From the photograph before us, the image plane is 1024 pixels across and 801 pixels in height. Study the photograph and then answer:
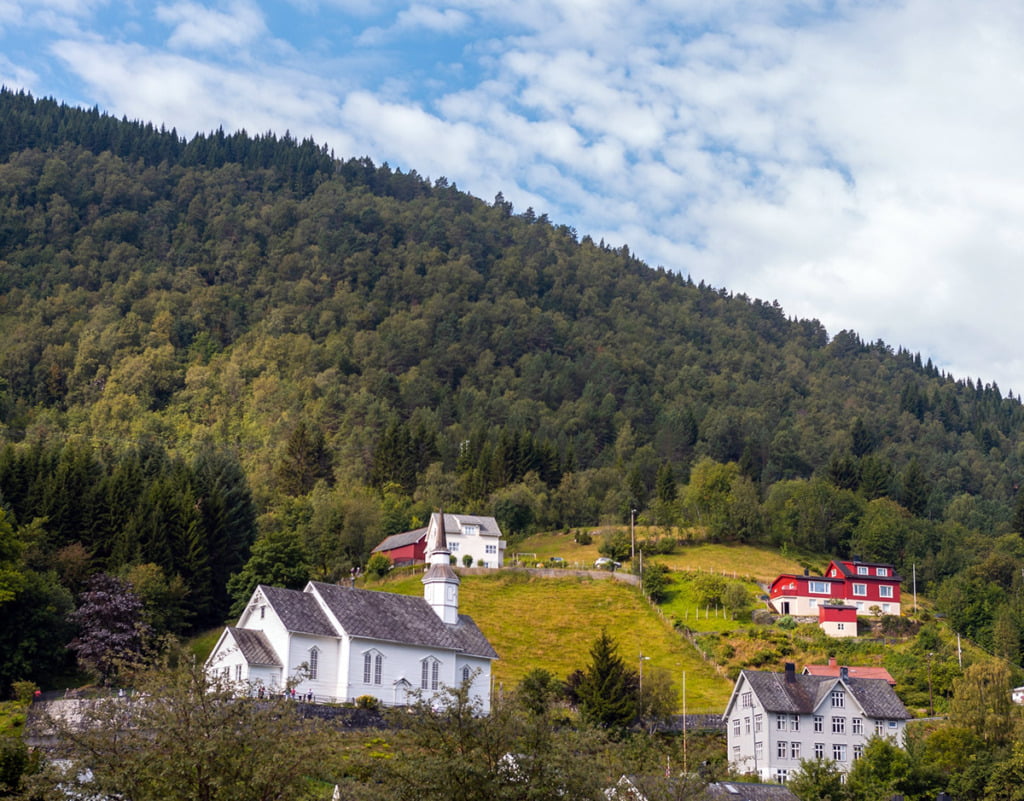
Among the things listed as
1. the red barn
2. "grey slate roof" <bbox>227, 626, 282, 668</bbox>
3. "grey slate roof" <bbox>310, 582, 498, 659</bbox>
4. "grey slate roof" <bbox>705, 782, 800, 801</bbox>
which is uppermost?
the red barn

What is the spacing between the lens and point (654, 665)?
76188 millimetres

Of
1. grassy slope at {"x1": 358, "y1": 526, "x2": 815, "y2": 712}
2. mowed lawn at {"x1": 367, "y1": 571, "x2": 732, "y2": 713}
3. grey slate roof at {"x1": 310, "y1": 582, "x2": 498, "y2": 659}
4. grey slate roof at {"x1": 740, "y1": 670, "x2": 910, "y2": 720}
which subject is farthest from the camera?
grassy slope at {"x1": 358, "y1": 526, "x2": 815, "y2": 712}

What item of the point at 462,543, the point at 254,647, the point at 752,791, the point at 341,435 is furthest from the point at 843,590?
the point at 341,435

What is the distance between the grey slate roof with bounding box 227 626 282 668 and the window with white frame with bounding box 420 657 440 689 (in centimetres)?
775

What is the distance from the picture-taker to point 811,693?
65.1 metres

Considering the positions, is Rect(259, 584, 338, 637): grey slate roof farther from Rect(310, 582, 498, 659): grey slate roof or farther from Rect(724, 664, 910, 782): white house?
Rect(724, 664, 910, 782): white house

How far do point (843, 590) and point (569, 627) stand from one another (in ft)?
77.5

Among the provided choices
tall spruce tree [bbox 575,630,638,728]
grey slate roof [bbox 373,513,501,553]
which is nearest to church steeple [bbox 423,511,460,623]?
tall spruce tree [bbox 575,630,638,728]

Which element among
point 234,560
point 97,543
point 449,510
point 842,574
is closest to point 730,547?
point 842,574

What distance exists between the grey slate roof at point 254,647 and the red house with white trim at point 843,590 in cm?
4547

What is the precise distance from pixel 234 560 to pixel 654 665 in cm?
2705

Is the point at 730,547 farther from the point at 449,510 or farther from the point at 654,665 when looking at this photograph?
the point at 654,665

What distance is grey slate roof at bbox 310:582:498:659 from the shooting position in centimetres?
6312

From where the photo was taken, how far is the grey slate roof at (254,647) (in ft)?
195
